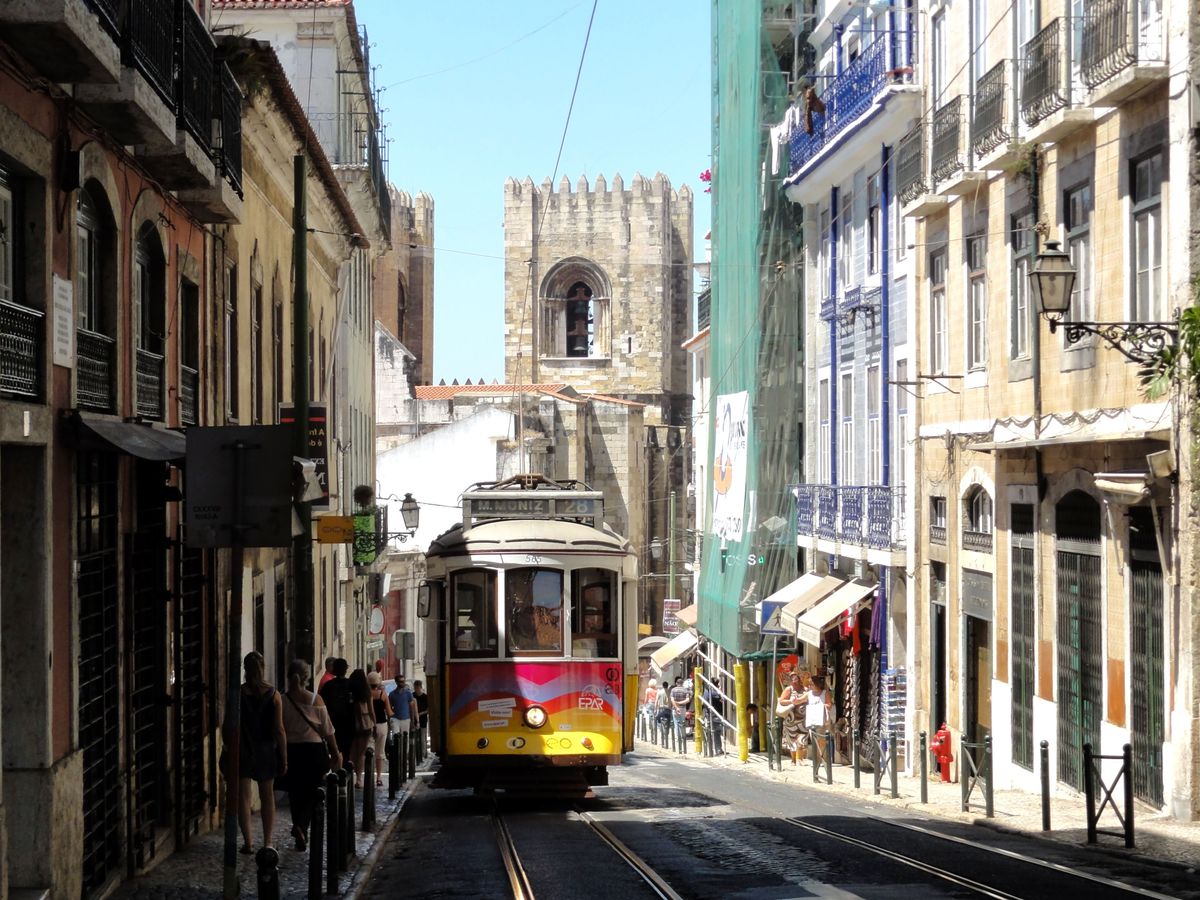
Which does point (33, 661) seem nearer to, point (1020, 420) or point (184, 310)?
point (184, 310)

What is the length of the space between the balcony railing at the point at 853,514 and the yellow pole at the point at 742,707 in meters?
3.57

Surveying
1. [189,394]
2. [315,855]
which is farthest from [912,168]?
[315,855]

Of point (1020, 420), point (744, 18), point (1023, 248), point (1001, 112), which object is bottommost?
point (1020, 420)

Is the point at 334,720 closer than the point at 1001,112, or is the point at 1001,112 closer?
the point at 334,720

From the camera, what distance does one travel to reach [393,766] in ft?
63.6

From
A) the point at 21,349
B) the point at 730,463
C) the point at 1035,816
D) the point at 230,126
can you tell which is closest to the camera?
the point at 21,349

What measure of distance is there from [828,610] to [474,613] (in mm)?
9645

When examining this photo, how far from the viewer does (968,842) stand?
44.4 feet

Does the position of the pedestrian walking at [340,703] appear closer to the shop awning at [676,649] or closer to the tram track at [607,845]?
the tram track at [607,845]

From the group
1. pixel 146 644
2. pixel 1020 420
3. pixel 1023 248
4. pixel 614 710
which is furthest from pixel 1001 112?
pixel 146 644

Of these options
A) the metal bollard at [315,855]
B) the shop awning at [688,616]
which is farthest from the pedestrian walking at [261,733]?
the shop awning at [688,616]

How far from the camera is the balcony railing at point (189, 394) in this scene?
14.6 metres

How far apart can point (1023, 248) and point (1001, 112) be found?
1.46 metres

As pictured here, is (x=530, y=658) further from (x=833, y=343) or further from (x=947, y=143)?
(x=833, y=343)
